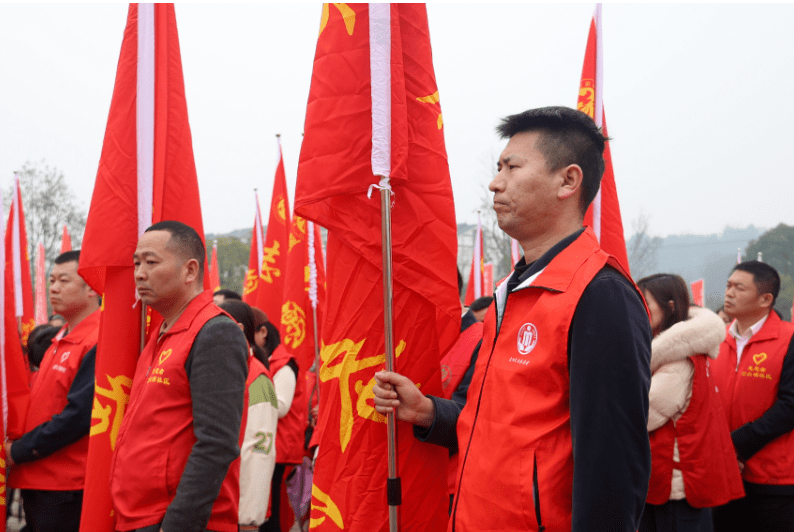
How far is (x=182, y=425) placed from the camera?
2410mm

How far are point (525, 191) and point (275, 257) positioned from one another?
19.2ft

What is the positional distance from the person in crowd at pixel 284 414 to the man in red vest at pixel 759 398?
9.66 feet

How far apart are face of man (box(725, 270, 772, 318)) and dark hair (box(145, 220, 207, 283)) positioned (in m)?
3.48

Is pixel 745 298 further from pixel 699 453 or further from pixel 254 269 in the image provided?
pixel 254 269

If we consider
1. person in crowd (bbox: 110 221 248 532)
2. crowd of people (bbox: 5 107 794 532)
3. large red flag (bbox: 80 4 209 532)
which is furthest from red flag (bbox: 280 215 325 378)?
person in crowd (bbox: 110 221 248 532)

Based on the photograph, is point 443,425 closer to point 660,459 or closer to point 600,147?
point 600,147

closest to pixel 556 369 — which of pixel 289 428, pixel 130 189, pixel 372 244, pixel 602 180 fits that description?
pixel 372 244

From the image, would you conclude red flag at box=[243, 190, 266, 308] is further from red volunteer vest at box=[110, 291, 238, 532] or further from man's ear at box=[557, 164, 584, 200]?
man's ear at box=[557, 164, 584, 200]

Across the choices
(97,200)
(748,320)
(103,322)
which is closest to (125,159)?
(97,200)

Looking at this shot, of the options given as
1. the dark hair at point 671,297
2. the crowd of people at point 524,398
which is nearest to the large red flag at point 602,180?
the dark hair at point 671,297

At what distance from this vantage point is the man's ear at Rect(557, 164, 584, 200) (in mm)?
1763

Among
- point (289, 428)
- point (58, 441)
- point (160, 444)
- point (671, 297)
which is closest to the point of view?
point (160, 444)

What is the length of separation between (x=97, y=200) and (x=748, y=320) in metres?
4.03

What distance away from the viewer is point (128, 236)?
10.0ft
